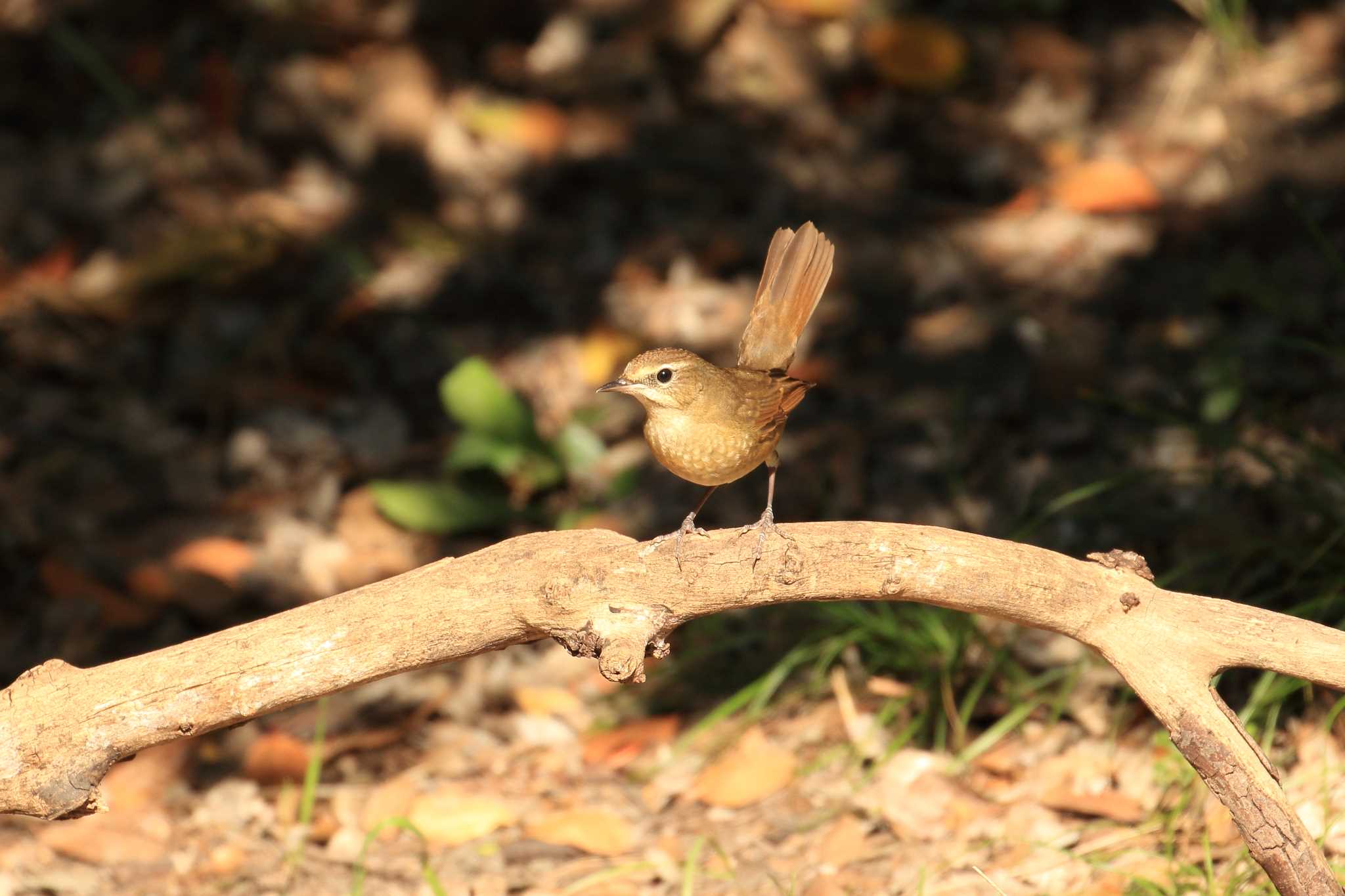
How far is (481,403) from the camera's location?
572cm

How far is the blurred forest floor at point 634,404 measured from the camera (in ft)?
14.5

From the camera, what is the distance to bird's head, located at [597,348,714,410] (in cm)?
399

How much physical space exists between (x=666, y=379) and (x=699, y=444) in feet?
0.86

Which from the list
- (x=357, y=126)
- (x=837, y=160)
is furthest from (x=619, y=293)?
(x=357, y=126)

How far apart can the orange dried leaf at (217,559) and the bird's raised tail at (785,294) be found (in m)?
2.36

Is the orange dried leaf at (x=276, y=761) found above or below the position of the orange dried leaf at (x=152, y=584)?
below

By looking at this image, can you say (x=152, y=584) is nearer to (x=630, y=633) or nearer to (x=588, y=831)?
(x=588, y=831)

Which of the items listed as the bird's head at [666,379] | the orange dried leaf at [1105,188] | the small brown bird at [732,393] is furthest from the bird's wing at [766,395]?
the orange dried leaf at [1105,188]

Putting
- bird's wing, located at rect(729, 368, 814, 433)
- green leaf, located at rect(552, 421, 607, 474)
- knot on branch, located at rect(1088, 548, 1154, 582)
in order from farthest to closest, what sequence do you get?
1. green leaf, located at rect(552, 421, 607, 474)
2. bird's wing, located at rect(729, 368, 814, 433)
3. knot on branch, located at rect(1088, 548, 1154, 582)

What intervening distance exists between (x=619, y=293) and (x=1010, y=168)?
209 centimetres

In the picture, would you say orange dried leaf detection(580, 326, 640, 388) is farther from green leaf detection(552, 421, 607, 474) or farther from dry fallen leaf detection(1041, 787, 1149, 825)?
dry fallen leaf detection(1041, 787, 1149, 825)

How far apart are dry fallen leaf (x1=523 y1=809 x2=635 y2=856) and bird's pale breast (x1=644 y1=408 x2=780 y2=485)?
47.2 inches

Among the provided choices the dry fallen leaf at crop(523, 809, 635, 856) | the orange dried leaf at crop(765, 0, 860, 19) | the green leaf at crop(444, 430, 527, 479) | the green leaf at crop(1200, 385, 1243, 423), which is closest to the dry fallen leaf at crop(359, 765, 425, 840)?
the dry fallen leaf at crop(523, 809, 635, 856)

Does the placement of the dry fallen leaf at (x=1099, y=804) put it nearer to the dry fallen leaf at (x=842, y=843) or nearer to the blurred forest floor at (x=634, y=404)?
the blurred forest floor at (x=634, y=404)
